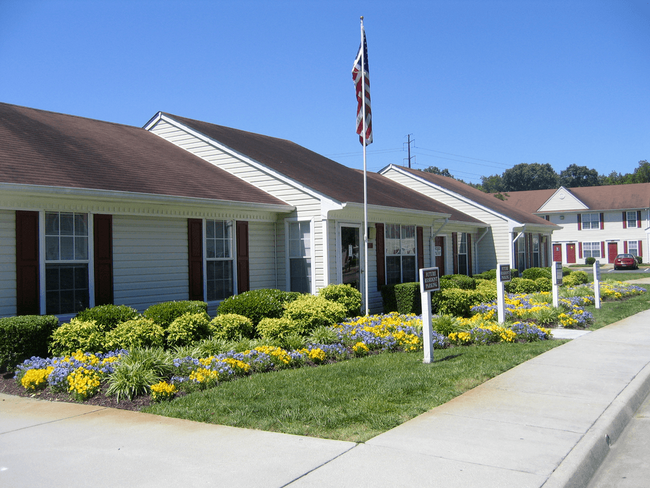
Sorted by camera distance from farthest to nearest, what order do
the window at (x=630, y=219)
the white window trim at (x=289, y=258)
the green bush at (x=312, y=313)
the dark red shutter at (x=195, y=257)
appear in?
the window at (x=630, y=219)
the white window trim at (x=289, y=258)
the dark red shutter at (x=195, y=257)
the green bush at (x=312, y=313)

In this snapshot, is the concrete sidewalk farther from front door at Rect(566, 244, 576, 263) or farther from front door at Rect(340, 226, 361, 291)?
front door at Rect(566, 244, 576, 263)

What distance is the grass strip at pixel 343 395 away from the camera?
229 inches

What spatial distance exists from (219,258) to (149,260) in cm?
185

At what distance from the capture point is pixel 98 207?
10961 mm

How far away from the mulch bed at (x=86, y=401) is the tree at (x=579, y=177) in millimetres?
109797

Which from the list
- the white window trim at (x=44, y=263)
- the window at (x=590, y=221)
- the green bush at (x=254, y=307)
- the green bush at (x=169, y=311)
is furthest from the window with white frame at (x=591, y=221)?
the white window trim at (x=44, y=263)

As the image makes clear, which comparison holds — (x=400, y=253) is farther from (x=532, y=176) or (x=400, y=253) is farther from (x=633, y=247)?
(x=532, y=176)

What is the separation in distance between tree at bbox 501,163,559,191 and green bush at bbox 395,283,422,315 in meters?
95.6

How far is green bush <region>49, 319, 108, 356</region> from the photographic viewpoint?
8.84 meters

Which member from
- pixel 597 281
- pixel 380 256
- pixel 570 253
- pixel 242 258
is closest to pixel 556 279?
pixel 597 281

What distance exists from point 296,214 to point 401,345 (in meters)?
5.53

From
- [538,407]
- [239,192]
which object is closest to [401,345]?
[538,407]

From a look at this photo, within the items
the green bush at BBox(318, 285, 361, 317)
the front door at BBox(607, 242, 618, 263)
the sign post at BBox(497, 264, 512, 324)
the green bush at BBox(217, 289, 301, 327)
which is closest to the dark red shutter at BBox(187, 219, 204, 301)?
the green bush at BBox(217, 289, 301, 327)

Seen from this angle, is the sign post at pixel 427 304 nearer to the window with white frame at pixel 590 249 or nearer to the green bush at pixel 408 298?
the green bush at pixel 408 298
